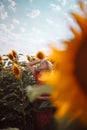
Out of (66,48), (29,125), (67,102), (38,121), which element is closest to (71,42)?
(66,48)

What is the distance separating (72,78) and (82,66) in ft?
0.12

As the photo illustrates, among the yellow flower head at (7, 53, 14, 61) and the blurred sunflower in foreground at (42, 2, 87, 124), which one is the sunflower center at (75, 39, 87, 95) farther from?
the yellow flower head at (7, 53, 14, 61)

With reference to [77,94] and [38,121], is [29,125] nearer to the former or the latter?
[38,121]

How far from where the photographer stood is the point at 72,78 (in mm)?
569

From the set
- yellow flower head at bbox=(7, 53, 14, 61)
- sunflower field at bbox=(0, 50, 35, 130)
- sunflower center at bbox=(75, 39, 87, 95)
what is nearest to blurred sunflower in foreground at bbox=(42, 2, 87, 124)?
sunflower center at bbox=(75, 39, 87, 95)

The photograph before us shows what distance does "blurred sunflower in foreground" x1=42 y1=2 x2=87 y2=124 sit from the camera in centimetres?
54

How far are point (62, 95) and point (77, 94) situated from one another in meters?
0.03

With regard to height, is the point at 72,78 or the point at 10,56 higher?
the point at 72,78

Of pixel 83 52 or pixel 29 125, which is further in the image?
pixel 29 125

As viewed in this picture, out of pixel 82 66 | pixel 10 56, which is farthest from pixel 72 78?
pixel 10 56

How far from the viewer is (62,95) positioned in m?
0.55

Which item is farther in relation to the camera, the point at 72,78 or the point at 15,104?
the point at 15,104

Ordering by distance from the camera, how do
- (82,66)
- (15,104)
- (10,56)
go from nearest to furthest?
(82,66), (15,104), (10,56)

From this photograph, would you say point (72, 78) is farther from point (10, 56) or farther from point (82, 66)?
point (10, 56)
